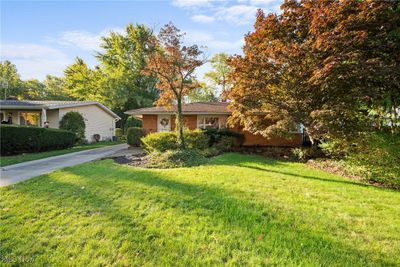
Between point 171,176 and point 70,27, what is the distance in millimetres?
8969

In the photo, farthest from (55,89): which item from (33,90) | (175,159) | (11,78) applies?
(175,159)

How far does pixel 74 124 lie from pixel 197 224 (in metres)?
18.1

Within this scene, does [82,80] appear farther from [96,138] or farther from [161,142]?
[161,142]

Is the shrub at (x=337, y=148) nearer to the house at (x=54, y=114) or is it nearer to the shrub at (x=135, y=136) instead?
the shrub at (x=135, y=136)

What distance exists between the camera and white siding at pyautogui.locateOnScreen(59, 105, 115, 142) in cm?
2048

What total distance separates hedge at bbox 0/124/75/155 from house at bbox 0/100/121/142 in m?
3.03

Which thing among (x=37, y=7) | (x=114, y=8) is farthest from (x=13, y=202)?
(x=114, y=8)

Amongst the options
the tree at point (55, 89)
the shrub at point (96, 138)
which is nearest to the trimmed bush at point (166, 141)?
the shrub at point (96, 138)

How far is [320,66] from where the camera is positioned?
27.1 ft

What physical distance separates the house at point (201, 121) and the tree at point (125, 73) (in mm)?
15827

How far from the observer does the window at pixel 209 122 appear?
55.0ft

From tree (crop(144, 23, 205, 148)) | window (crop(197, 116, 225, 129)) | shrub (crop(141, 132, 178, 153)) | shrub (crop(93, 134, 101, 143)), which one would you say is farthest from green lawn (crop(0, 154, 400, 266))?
shrub (crop(93, 134, 101, 143))

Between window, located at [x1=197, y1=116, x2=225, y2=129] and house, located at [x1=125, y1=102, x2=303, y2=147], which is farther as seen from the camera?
window, located at [x1=197, y1=116, x2=225, y2=129]

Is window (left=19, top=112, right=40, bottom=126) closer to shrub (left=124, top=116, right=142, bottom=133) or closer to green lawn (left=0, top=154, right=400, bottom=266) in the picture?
shrub (left=124, top=116, right=142, bottom=133)
